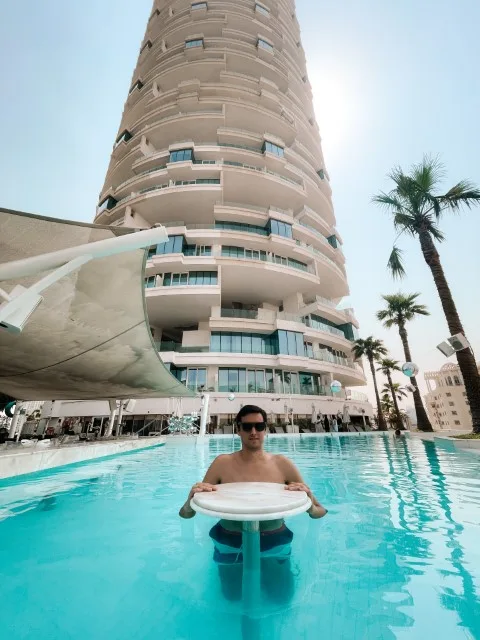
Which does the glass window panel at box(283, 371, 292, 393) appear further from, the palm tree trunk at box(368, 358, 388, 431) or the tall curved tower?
the palm tree trunk at box(368, 358, 388, 431)

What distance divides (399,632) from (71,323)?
6.14m

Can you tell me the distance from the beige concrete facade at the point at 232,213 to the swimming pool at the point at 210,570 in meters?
18.7

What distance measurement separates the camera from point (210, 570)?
7.71 feet

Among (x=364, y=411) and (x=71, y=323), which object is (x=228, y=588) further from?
(x=364, y=411)

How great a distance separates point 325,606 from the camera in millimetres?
1858

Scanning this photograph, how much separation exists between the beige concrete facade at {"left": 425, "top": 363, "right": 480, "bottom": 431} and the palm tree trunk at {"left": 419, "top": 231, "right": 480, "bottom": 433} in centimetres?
7122

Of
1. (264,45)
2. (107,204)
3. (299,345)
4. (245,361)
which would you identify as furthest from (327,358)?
(264,45)

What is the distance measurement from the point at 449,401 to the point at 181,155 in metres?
81.1

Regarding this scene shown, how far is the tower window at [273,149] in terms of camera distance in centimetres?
2910

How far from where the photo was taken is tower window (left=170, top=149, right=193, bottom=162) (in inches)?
1066

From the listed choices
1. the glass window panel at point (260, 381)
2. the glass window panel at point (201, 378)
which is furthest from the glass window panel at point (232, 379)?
the glass window panel at point (201, 378)

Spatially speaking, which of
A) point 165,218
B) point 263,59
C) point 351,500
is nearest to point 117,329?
point 351,500

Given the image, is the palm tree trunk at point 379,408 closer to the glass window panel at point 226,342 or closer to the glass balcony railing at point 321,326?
the glass balcony railing at point 321,326

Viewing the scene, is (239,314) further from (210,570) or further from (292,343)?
(210,570)
